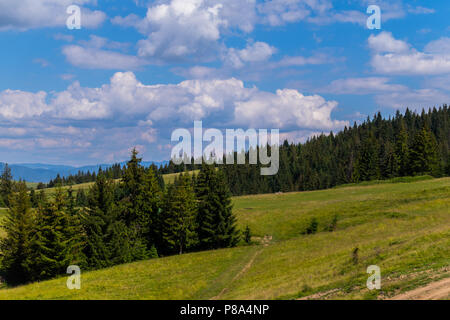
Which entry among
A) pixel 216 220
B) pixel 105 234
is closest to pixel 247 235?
pixel 216 220

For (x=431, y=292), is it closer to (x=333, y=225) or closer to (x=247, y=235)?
(x=333, y=225)

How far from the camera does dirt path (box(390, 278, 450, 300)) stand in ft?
46.9

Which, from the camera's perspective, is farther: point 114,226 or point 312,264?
point 114,226

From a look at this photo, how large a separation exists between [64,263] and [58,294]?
48.6 feet

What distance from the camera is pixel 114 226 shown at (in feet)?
166

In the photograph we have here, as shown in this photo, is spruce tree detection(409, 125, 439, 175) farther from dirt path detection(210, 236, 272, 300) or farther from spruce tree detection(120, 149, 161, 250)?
spruce tree detection(120, 149, 161, 250)

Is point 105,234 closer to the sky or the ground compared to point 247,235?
closer to the sky

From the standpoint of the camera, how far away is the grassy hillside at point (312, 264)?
21.5 meters

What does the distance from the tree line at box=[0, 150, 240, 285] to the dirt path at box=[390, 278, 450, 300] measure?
3918cm

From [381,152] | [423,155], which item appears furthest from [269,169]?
[423,155]

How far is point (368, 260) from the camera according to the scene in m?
26.1

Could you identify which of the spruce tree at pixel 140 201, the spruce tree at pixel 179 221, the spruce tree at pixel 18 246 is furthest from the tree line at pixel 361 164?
the spruce tree at pixel 18 246

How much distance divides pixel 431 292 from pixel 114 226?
1714 inches

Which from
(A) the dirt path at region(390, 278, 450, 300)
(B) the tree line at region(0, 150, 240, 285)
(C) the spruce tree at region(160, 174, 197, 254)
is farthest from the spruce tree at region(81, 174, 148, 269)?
(A) the dirt path at region(390, 278, 450, 300)
